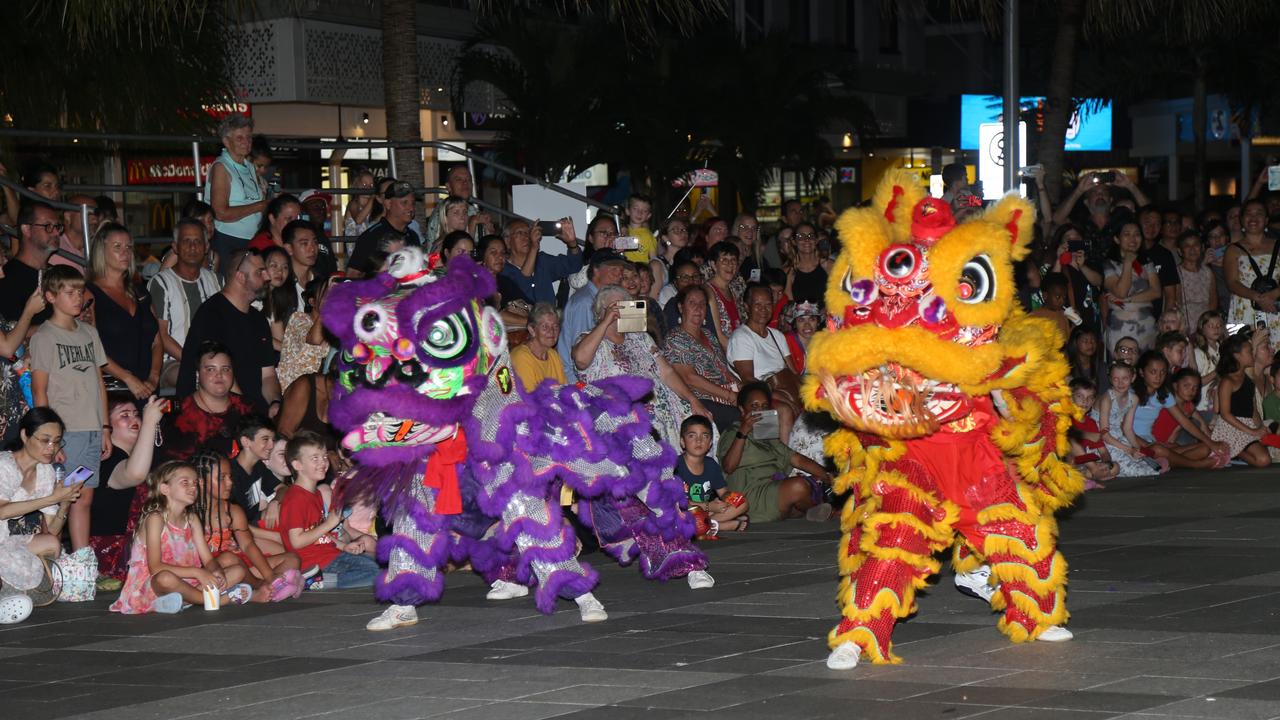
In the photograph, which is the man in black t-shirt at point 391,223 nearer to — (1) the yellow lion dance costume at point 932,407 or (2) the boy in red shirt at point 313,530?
(2) the boy in red shirt at point 313,530

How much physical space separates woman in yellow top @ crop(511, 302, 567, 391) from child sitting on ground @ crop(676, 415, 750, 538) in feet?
3.86

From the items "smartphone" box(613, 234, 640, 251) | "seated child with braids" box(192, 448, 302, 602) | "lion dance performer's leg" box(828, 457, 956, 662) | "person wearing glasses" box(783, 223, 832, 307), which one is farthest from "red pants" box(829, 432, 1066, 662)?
"person wearing glasses" box(783, 223, 832, 307)

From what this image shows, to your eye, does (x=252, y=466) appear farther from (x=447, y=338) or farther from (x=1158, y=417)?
(x=1158, y=417)

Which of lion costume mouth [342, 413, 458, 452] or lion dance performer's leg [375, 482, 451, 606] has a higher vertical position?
lion costume mouth [342, 413, 458, 452]

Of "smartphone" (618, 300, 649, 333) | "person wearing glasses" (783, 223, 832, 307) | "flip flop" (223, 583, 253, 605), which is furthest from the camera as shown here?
"person wearing glasses" (783, 223, 832, 307)

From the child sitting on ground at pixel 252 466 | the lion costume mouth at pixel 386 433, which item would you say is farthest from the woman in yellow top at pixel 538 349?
the lion costume mouth at pixel 386 433

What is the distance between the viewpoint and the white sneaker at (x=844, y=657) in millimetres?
5680

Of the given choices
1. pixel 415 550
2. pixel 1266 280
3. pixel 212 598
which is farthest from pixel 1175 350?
pixel 212 598

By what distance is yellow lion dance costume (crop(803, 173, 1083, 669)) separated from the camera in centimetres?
575

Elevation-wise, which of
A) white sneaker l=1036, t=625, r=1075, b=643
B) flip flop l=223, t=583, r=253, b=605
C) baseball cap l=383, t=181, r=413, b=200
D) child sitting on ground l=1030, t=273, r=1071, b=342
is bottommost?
flip flop l=223, t=583, r=253, b=605

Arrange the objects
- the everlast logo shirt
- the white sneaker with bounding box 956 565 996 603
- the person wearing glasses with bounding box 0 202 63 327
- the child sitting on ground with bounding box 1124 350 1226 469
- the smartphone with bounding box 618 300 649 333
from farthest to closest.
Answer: the child sitting on ground with bounding box 1124 350 1226 469
the person wearing glasses with bounding box 0 202 63 327
the smartphone with bounding box 618 300 649 333
the everlast logo shirt
the white sneaker with bounding box 956 565 996 603

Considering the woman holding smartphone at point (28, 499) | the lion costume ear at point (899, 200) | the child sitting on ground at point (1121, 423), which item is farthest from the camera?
the child sitting on ground at point (1121, 423)

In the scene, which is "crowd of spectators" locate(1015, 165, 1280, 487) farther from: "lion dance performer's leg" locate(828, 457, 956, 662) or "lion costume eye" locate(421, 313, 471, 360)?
"lion costume eye" locate(421, 313, 471, 360)

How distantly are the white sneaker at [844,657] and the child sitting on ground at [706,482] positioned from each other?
349 centimetres
